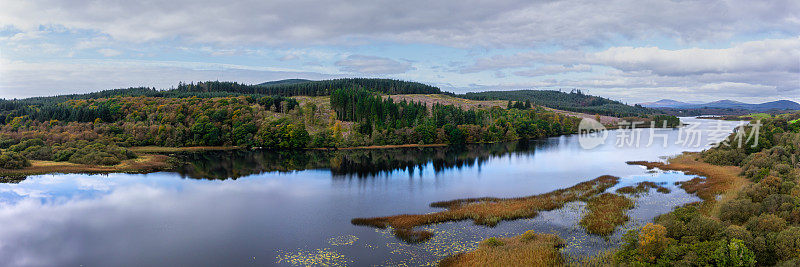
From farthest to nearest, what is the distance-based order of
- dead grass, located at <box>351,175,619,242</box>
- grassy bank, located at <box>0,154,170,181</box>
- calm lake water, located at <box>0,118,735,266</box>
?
1. grassy bank, located at <box>0,154,170,181</box>
2. dead grass, located at <box>351,175,619,242</box>
3. calm lake water, located at <box>0,118,735,266</box>

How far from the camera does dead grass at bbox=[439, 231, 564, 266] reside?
86.2ft

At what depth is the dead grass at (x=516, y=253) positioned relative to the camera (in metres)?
26.3

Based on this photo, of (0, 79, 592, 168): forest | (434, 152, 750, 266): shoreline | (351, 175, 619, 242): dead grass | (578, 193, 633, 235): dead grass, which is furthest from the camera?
(0, 79, 592, 168): forest

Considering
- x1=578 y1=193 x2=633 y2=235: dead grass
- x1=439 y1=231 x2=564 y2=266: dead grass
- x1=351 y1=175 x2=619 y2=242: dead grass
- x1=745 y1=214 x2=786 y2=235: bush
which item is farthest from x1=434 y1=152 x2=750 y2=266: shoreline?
x1=745 y1=214 x2=786 y2=235: bush

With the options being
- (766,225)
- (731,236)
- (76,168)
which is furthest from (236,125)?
(766,225)

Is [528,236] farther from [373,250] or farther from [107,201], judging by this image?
[107,201]

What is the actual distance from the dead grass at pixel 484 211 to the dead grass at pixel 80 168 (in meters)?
56.8

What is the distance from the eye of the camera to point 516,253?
1082 inches

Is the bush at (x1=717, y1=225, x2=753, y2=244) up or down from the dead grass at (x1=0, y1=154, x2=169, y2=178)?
up

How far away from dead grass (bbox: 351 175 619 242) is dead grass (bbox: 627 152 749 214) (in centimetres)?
1070

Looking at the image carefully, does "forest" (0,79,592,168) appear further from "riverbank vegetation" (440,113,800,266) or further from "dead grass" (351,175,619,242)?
"riverbank vegetation" (440,113,800,266)

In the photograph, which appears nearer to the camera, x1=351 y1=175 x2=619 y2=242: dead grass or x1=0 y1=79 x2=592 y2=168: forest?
x1=351 y1=175 x2=619 y2=242: dead grass

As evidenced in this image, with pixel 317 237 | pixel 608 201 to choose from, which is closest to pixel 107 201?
pixel 317 237

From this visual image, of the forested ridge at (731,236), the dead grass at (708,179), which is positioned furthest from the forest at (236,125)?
the forested ridge at (731,236)
